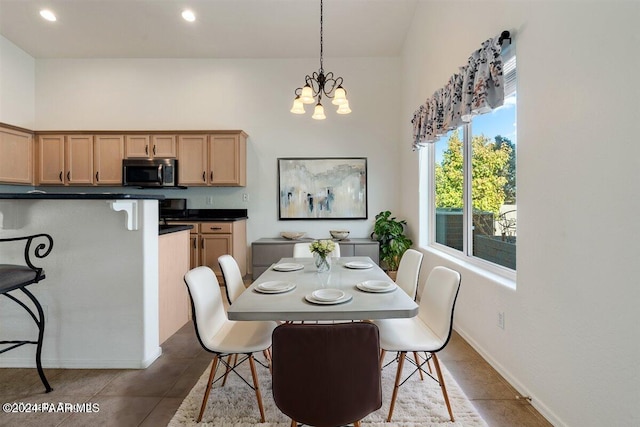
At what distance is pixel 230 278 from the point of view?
215 cm

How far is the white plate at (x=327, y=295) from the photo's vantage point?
1475mm

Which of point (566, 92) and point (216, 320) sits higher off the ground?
point (566, 92)

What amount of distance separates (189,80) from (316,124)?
2.10 meters

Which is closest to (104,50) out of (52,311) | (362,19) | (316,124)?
(316,124)

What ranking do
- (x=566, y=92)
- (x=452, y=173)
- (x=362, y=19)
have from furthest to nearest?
(x=362, y=19), (x=452, y=173), (x=566, y=92)

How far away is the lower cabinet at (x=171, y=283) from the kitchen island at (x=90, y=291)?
0.96ft

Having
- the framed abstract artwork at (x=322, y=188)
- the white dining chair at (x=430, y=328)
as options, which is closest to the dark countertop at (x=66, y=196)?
the white dining chair at (x=430, y=328)

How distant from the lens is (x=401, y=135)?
4.68 meters

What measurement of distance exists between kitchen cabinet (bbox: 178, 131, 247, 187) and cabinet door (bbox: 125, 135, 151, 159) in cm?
48

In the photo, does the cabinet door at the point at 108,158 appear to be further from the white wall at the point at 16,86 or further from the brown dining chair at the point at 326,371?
the brown dining chair at the point at 326,371

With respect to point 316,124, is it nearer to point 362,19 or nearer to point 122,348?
point 362,19

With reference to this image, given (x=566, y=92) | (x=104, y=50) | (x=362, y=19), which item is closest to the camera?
(x=566, y=92)

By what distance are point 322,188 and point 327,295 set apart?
330cm

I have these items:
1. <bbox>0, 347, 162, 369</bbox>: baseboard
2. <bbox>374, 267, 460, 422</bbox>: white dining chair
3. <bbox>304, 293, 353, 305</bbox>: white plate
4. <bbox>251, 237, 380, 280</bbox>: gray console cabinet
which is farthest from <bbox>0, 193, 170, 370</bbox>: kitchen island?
<bbox>251, 237, 380, 280</bbox>: gray console cabinet
